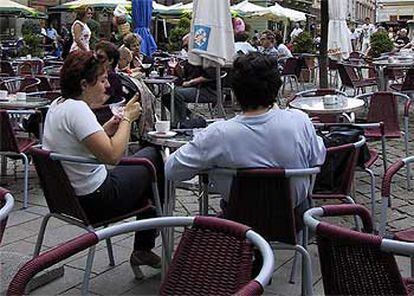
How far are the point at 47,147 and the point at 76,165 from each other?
0.58 ft

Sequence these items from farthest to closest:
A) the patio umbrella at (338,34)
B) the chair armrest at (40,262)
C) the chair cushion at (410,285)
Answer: the patio umbrella at (338,34) → the chair cushion at (410,285) → the chair armrest at (40,262)

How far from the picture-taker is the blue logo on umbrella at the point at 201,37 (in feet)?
17.8

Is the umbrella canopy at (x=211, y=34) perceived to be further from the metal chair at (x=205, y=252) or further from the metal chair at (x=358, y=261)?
the metal chair at (x=358, y=261)

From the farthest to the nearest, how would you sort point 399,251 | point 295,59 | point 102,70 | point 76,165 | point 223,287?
point 295,59
point 102,70
point 76,165
point 223,287
point 399,251

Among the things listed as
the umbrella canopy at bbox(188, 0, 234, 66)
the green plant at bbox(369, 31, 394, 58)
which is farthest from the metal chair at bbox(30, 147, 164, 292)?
the green plant at bbox(369, 31, 394, 58)

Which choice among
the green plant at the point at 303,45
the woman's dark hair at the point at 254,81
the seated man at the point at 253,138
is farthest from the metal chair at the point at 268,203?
the green plant at the point at 303,45

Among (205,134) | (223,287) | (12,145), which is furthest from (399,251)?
(12,145)

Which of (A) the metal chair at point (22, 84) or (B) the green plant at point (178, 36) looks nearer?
(A) the metal chair at point (22, 84)

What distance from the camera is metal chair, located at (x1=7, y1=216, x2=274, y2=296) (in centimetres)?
168

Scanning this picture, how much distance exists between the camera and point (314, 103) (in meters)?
5.12

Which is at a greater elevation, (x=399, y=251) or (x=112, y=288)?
(x=399, y=251)

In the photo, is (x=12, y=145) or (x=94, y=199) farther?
(x=12, y=145)

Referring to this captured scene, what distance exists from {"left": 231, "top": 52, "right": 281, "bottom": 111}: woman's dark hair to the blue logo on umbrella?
2.77 m

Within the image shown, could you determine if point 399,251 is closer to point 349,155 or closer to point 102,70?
point 349,155
